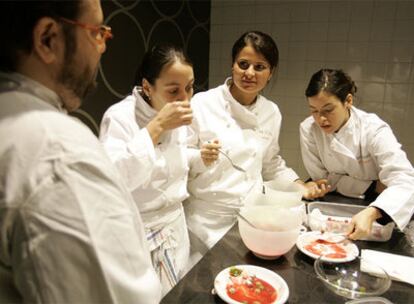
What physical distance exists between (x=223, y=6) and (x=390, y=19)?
1.48m

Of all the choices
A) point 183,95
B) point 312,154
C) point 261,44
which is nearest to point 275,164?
point 312,154

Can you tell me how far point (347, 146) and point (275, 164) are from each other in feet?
1.31

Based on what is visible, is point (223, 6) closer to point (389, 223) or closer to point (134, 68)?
point (134, 68)

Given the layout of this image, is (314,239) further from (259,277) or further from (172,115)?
(172,115)

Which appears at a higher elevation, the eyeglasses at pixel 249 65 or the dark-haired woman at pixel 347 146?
the eyeglasses at pixel 249 65

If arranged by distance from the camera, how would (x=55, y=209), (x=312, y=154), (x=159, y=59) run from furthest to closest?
(x=312, y=154) < (x=159, y=59) < (x=55, y=209)

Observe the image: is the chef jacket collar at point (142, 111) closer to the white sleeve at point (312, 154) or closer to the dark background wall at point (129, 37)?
the dark background wall at point (129, 37)

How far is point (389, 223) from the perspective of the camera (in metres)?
1.21

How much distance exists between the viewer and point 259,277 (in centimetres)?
94

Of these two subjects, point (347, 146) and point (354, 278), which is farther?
point (347, 146)

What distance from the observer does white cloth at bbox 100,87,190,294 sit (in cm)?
116

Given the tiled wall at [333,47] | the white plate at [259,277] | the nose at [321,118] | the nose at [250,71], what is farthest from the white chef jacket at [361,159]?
the tiled wall at [333,47]

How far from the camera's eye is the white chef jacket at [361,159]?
1337mm

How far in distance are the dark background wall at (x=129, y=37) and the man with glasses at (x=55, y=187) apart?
4.60ft
